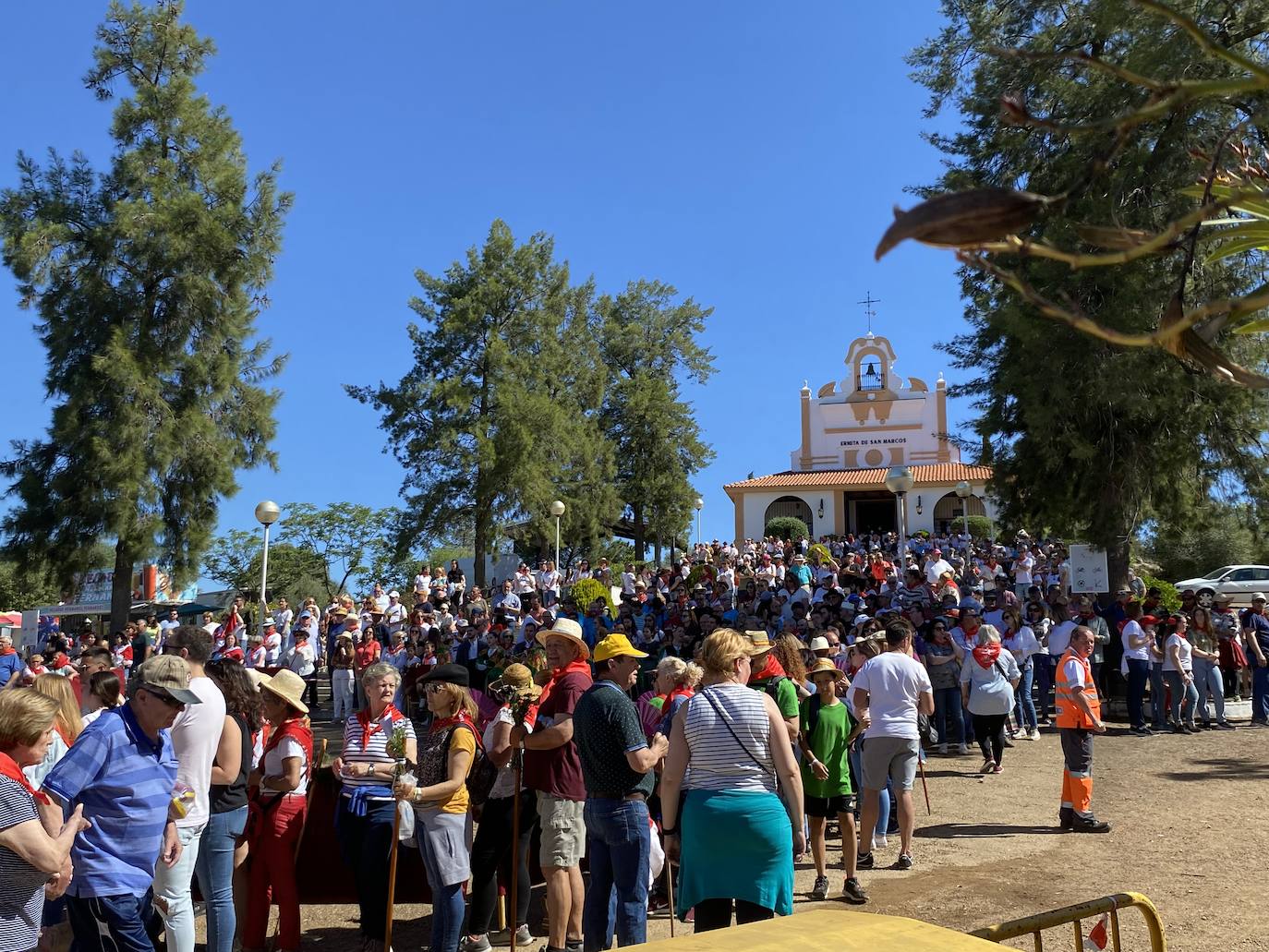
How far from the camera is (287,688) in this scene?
6.24 metres

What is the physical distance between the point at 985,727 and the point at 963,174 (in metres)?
11.1

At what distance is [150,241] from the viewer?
26.9 metres

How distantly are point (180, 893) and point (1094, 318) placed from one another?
14012 millimetres

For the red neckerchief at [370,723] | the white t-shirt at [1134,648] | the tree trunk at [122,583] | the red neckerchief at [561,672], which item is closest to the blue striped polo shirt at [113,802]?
the red neckerchief at [370,723]

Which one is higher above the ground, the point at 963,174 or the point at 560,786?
the point at 963,174

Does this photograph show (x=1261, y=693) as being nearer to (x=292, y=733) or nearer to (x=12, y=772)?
(x=292, y=733)

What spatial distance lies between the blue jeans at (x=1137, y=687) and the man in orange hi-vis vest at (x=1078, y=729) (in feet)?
18.6

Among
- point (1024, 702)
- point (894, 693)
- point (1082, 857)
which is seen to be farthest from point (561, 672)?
point (1024, 702)

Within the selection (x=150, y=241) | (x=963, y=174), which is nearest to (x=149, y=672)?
(x=963, y=174)

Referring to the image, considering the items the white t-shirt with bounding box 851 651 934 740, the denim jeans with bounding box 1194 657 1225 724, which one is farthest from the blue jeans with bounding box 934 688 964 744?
the white t-shirt with bounding box 851 651 934 740

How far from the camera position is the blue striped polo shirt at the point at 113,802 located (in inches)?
166

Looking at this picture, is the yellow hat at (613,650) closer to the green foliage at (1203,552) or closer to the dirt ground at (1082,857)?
the dirt ground at (1082,857)

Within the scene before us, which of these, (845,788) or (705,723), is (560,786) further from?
(845,788)

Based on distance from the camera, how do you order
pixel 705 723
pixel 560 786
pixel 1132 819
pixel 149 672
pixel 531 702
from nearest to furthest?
pixel 149 672, pixel 705 723, pixel 560 786, pixel 531 702, pixel 1132 819
